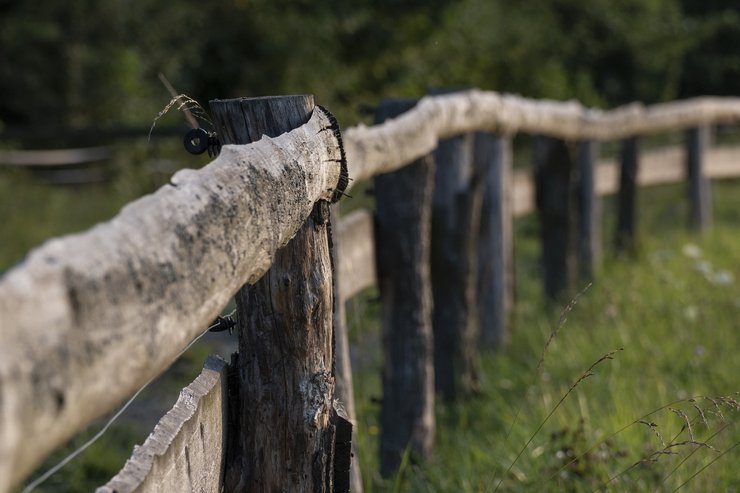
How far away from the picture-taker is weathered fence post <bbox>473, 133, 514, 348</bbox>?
500 cm

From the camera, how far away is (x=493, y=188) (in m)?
5.04

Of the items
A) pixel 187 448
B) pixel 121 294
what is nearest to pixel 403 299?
pixel 187 448

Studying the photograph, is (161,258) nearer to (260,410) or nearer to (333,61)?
(260,410)

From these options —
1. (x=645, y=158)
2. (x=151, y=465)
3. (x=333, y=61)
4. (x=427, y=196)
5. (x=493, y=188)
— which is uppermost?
(x=333, y=61)

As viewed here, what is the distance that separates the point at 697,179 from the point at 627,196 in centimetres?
142

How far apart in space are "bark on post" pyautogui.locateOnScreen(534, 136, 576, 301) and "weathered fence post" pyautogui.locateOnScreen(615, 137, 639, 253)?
52.2 inches

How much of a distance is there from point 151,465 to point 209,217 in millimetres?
390

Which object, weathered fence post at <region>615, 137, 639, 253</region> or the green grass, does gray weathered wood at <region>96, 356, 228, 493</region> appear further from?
weathered fence post at <region>615, 137, 639, 253</region>

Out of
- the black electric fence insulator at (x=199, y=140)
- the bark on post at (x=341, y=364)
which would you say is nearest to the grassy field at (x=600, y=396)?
the bark on post at (x=341, y=364)

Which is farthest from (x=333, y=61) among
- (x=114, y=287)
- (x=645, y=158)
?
(x=114, y=287)

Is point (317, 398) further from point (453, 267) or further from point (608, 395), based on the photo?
point (453, 267)

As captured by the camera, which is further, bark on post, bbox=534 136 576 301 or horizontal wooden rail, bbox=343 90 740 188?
bark on post, bbox=534 136 576 301

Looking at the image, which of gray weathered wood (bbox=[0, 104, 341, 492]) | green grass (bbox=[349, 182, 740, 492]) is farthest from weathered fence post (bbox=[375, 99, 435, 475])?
gray weathered wood (bbox=[0, 104, 341, 492])

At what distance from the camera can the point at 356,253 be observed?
3428mm
